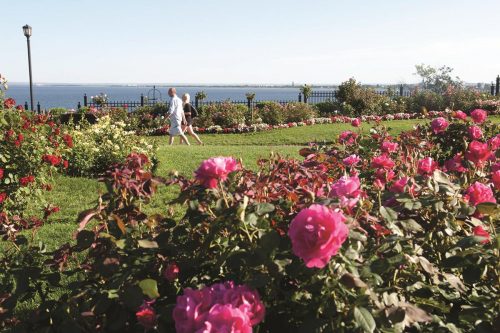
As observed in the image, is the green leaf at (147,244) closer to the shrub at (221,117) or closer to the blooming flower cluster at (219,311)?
the blooming flower cluster at (219,311)

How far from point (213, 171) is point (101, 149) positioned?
7.42 meters

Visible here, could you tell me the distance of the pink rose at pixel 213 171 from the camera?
5.12ft

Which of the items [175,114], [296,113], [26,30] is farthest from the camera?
[296,113]

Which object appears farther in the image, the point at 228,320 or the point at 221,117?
the point at 221,117

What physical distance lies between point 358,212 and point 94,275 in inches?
35.8

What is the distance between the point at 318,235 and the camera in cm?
122

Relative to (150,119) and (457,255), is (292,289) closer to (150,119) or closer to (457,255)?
(457,255)

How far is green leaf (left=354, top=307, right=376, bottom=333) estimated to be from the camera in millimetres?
1233

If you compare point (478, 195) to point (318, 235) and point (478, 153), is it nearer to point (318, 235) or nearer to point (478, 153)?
point (478, 153)

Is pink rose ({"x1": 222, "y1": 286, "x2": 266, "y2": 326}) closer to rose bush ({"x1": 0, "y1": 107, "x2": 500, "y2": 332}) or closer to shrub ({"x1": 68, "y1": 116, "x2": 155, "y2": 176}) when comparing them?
rose bush ({"x1": 0, "y1": 107, "x2": 500, "y2": 332})

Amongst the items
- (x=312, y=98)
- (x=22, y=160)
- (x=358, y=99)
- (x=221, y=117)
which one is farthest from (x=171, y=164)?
(x=312, y=98)

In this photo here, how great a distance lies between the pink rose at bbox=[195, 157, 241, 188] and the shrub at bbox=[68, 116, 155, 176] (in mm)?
→ 6644

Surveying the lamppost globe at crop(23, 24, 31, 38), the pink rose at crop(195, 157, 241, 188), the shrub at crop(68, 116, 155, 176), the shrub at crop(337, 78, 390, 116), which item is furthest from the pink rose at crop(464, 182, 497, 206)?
the shrub at crop(337, 78, 390, 116)

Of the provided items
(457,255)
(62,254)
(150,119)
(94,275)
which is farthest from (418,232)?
(150,119)
